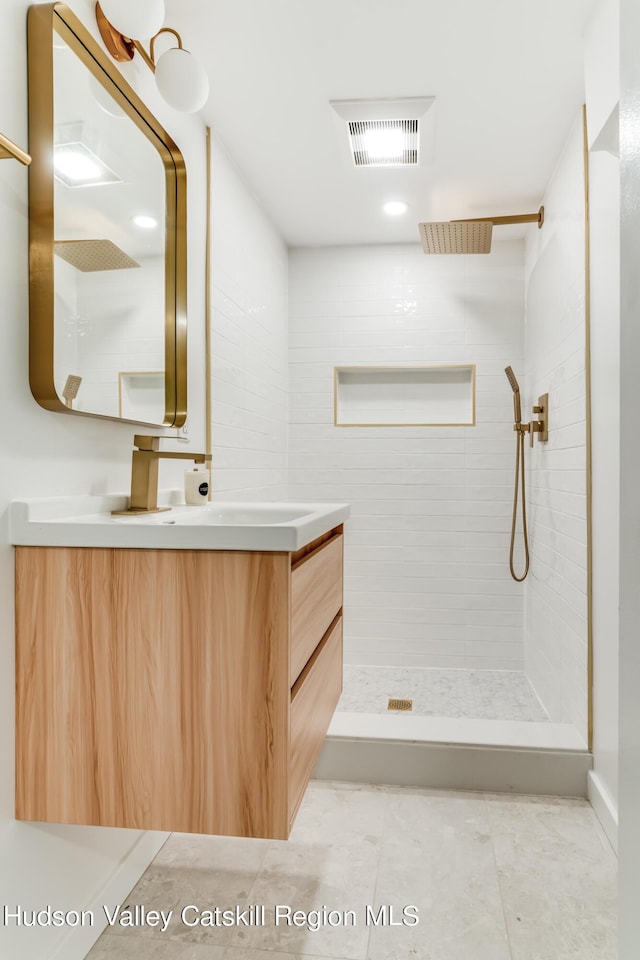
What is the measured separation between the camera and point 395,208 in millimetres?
3025

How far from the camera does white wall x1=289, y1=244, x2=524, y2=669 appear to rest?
3.41 m

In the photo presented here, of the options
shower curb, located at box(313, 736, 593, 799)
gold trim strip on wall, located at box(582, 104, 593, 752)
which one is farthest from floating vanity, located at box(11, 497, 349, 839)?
gold trim strip on wall, located at box(582, 104, 593, 752)

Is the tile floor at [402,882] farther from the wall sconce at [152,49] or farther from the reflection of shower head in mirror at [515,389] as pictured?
the wall sconce at [152,49]

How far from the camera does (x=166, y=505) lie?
1.92 metres

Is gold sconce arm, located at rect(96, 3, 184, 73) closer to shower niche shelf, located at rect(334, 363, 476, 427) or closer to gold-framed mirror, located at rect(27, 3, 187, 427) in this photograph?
gold-framed mirror, located at rect(27, 3, 187, 427)

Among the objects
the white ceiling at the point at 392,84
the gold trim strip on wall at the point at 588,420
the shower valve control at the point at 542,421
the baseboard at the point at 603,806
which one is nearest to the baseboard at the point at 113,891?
the baseboard at the point at 603,806

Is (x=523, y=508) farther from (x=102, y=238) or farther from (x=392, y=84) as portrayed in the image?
(x=102, y=238)

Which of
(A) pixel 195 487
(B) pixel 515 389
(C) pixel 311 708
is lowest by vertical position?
(C) pixel 311 708

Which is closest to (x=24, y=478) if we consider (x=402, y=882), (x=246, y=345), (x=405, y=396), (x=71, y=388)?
(x=71, y=388)

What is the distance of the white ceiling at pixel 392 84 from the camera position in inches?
69.6

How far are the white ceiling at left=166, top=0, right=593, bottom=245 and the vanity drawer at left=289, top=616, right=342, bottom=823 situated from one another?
1702mm

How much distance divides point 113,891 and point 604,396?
1.94m

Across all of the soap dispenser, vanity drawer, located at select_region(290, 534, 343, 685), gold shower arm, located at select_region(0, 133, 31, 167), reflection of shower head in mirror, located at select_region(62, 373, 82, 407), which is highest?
gold shower arm, located at select_region(0, 133, 31, 167)

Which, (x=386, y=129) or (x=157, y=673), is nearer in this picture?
(x=157, y=673)
